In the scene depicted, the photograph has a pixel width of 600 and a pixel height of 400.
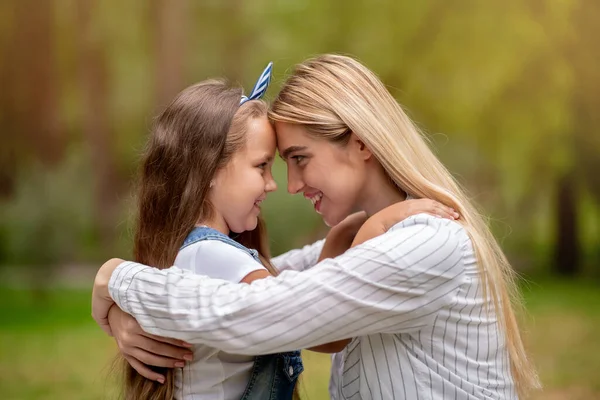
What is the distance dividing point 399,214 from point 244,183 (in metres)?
0.41

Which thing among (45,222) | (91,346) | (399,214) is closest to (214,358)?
(399,214)

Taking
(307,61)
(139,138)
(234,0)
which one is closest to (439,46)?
(234,0)

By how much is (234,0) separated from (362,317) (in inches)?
176

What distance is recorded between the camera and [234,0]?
19.0 ft

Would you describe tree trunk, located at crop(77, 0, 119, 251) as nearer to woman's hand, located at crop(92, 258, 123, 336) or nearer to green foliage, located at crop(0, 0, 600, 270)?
green foliage, located at crop(0, 0, 600, 270)

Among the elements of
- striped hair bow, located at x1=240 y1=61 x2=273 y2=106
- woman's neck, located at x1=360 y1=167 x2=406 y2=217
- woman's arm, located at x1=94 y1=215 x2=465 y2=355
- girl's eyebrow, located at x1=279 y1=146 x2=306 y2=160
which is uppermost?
striped hair bow, located at x1=240 y1=61 x2=273 y2=106

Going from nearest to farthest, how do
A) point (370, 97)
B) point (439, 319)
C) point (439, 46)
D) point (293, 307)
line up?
point (293, 307)
point (439, 319)
point (370, 97)
point (439, 46)

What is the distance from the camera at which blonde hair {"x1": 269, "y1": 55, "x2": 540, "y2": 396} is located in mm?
2004

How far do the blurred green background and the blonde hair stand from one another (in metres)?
3.62

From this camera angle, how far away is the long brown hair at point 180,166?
200cm

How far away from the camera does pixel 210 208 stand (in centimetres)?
205

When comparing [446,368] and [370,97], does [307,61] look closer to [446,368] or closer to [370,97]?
[370,97]

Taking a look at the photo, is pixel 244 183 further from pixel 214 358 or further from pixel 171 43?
pixel 171 43

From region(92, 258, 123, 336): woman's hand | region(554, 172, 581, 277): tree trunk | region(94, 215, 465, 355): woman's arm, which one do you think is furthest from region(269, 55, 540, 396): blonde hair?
region(554, 172, 581, 277): tree trunk
